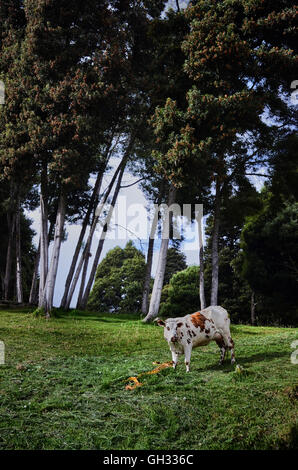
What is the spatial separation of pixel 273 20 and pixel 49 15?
9.85 m

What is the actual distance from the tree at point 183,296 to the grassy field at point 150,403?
69.8 feet

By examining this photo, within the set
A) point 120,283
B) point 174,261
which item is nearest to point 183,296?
point 120,283

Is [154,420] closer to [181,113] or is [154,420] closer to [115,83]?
[181,113]

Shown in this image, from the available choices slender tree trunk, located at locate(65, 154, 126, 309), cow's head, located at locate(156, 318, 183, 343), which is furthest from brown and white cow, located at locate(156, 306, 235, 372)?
slender tree trunk, located at locate(65, 154, 126, 309)

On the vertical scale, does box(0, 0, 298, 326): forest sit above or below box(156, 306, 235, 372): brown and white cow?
above

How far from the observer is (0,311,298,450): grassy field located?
3906mm

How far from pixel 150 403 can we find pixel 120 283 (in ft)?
107

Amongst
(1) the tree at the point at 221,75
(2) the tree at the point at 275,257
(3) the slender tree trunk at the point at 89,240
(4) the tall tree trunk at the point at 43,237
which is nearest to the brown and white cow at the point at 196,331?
(1) the tree at the point at 221,75

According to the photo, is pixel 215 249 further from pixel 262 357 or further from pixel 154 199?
pixel 262 357

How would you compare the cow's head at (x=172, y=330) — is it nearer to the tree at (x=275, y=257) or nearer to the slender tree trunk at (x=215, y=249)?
the slender tree trunk at (x=215, y=249)

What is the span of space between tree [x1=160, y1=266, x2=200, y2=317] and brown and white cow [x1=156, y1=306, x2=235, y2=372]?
906 inches

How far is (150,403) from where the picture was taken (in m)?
4.79

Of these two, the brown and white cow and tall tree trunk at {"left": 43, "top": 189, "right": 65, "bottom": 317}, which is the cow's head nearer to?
the brown and white cow

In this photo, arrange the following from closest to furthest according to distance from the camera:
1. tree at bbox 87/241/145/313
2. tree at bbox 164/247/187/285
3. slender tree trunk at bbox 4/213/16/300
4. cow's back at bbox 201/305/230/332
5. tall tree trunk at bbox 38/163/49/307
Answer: cow's back at bbox 201/305/230/332
tall tree trunk at bbox 38/163/49/307
slender tree trunk at bbox 4/213/16/300
tree at bbox 87/241/145/313
tree at bbox 164/247/187/285
